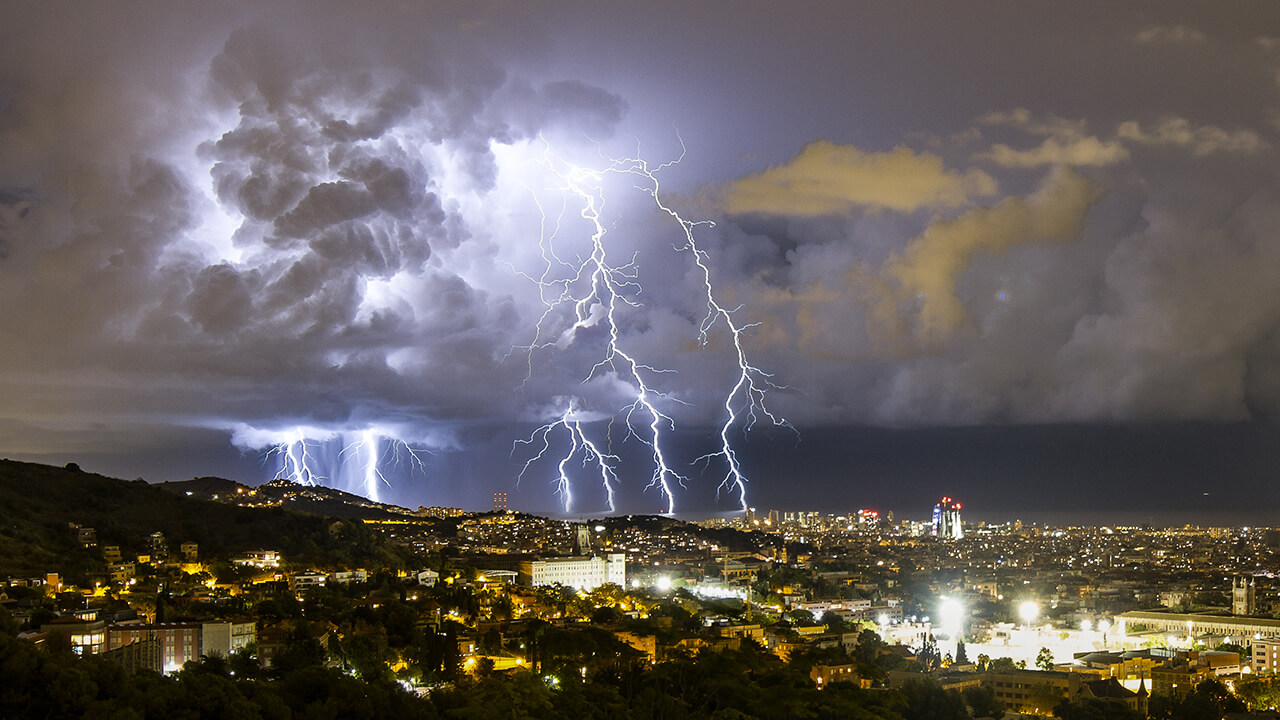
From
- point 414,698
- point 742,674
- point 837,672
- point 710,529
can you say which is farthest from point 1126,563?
point 414,698

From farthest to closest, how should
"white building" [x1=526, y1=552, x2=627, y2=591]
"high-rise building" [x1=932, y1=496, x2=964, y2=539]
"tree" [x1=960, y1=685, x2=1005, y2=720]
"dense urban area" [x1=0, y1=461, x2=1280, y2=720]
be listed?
"high-rise building" [x1=932, y1=496, x2=964, y2=539] → "white building" [x1=526, y1=552, x2=627, y2=591] → "tree" [x1=960, y1=685, x2=1005, y2=720] → "dense urban area" [x1=0, y1=461, x2=1280, y2=720]

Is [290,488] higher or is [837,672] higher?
[290,488]

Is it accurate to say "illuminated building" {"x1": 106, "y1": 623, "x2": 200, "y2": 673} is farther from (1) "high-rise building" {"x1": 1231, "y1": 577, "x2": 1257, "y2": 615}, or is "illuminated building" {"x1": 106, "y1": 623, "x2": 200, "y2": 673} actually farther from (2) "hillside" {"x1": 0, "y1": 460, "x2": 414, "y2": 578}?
(1) "high-rise building" {"x1": 1231, "y1": 577, "x2": 1257, "y2": 615}

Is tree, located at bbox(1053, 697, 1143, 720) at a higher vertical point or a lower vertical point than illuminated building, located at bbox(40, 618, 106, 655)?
lower

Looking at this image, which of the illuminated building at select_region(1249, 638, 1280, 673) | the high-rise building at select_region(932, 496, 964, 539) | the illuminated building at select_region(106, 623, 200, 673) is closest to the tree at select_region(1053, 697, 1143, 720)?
the illuminated building at select_region(1249, 638, 1280, 673)

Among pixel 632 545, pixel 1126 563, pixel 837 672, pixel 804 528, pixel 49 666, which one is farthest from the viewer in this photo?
pixel 804 528

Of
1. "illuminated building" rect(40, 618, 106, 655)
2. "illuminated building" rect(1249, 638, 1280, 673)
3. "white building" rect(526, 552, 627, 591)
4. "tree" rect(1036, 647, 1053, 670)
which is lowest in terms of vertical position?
"illuminated building" rect(1249, 638, 1280, 673)

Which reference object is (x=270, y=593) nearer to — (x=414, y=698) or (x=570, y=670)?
(x=570, y=670)
